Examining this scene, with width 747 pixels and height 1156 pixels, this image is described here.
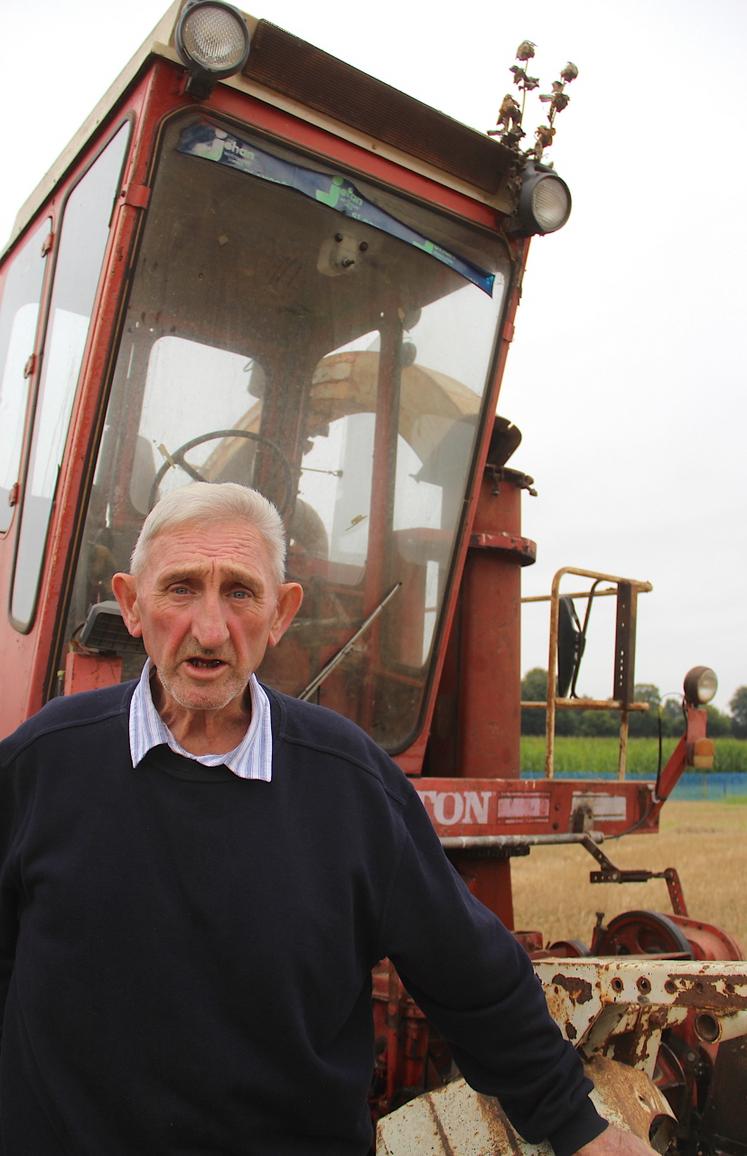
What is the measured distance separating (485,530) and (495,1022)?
2429 mm

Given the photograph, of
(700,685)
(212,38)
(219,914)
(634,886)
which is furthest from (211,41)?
(634,886)

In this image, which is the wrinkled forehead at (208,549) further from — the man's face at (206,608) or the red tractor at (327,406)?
the red tractor at (327,406)

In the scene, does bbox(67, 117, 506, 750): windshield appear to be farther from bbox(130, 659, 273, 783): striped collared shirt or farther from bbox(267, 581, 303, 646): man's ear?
bbox(130, 659, 273, 783): striped collared shirt

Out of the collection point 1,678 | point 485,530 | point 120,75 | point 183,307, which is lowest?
point 1,678

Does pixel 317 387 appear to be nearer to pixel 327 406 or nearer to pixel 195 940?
pixel 327 406

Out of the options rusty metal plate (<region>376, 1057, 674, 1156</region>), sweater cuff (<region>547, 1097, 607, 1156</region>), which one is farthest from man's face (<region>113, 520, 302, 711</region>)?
rusty metal plate (<region>376, 1057, 674, 1156</region>)

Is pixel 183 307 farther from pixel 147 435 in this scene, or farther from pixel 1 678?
pixel 1 678

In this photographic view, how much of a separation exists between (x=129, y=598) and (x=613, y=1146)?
3.87ft

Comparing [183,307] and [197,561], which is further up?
[183,307]

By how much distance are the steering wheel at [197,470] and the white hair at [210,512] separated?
145 cm

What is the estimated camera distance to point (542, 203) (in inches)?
143

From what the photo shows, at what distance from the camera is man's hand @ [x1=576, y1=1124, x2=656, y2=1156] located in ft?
5.46

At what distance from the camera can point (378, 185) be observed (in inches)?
135

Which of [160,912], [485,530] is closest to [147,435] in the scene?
[485,530]
